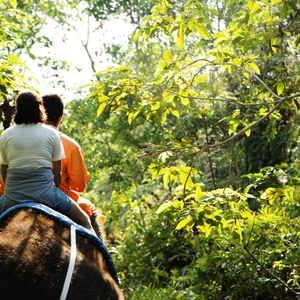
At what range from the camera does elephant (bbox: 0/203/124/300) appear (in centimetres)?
409

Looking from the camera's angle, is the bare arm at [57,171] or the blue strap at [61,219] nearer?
the blue strap at [61,219]

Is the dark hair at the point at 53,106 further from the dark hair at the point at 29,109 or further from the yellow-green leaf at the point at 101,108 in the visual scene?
the yellow-green leaf at the point at 101,108

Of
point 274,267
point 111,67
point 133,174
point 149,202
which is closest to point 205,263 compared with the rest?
point 274,267

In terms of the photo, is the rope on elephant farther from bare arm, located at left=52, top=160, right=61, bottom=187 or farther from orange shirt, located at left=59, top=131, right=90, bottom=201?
orange shirt, located at left=59, top=131, right=90, bottom=201

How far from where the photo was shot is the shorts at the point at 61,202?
4.99 m

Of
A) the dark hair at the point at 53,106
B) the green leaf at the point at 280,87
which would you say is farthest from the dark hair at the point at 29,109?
the green leaf at the point at 280,87

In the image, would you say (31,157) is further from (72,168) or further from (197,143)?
(197,143)

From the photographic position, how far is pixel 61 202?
500cm

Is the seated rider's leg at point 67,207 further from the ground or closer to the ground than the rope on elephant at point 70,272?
further from the ground

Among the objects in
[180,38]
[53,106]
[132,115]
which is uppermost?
[180,38]

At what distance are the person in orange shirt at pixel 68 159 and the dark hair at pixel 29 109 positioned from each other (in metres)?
0.42

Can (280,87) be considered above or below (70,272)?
above

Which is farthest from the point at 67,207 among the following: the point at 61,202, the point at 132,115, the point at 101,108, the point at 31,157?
the point at 132,115

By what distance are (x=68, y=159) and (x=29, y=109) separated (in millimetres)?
721
